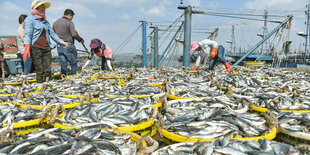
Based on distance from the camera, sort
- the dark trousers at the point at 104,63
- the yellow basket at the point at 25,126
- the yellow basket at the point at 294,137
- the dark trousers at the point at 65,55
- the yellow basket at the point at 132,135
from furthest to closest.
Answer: the dark trousers at the point at 104,63, the dark trousers at the point at 65,55, the yellow basket at the point at 25,126, the yellow basket at the point at 294,137, the yellow basket at the point at 132,135

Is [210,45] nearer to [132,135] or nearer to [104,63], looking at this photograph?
[104,63]

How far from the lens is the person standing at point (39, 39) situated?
583 centimetres

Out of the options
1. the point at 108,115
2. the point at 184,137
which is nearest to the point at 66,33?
the point at 108,115

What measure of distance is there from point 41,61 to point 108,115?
4.83 m

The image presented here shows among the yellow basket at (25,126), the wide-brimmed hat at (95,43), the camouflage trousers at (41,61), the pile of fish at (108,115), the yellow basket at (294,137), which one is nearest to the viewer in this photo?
the yellow basket at (294,137)

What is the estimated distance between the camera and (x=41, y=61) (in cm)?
646

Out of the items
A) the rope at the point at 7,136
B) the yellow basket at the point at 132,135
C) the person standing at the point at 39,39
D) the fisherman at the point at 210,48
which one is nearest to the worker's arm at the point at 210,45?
the fisherman at the point at 210,48

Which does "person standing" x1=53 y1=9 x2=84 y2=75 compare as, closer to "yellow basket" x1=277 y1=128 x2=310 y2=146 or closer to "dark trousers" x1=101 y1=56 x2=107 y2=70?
"dark trousers" x1=101 y1=56 x2=107 y2=70

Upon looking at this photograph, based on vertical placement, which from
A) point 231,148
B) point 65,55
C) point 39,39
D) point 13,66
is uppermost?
point 39,39

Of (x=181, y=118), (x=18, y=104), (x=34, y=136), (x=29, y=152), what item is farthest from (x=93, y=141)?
(x=18, y=104)

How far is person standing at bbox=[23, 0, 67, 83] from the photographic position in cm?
583

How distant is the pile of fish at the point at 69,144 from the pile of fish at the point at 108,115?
1.24ft

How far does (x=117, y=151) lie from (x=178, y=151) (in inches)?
23.5

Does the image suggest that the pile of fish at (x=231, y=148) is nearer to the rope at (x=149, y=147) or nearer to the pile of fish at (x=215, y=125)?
the rope at (x=149, y=147)
